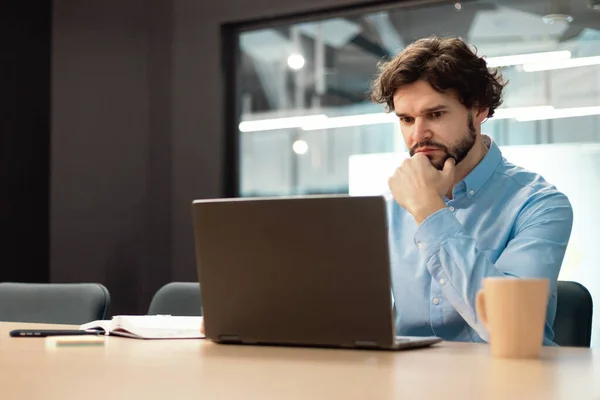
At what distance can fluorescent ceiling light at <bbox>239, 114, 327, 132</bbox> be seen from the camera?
Result: 418 cm

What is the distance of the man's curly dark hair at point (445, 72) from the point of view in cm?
215

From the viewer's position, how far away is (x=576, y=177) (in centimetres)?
350

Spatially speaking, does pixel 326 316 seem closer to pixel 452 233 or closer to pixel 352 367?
pixel 352 367

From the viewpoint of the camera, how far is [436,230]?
1.74m

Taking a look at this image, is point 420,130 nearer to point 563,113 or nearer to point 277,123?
point 563,113

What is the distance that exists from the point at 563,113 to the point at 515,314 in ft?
8.46

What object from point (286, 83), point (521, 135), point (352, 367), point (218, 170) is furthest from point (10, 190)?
point (352, 367)

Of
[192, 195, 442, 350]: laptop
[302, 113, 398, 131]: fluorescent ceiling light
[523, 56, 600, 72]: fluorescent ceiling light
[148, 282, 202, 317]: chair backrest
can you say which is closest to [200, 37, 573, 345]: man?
[192, 195, 442, 350]: laptop

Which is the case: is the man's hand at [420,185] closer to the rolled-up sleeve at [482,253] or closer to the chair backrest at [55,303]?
the rolled-up sleeve at [482,253]

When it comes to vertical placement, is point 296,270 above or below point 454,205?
below

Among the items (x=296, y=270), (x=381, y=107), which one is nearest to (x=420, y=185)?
(x=296, y=270)

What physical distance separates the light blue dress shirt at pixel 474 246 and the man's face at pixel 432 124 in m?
0.07

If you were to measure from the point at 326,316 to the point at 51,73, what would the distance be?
140 inches

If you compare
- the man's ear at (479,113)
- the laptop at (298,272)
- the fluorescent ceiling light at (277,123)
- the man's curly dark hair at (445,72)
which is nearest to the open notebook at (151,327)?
the laptop at (298,272)
